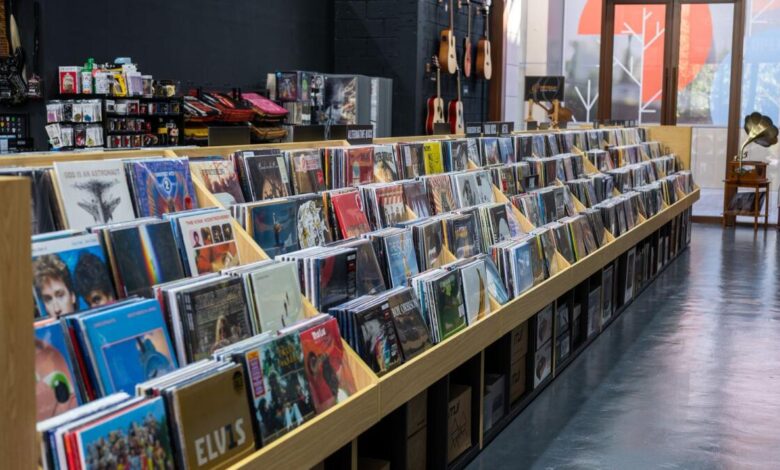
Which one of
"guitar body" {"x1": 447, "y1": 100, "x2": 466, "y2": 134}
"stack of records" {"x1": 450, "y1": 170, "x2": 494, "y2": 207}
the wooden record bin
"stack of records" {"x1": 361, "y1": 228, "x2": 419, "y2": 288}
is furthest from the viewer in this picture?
"guitar body" {"x1": 447, "y1": 100, "x2": 466, "y2": 134}

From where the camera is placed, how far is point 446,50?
11.2m

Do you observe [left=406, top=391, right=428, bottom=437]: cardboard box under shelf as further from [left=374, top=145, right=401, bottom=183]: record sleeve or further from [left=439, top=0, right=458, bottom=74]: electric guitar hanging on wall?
[left=439, top=0, right=458, bottom=74]: electric guitar hanging on wall

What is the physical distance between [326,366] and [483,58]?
33.6 feet

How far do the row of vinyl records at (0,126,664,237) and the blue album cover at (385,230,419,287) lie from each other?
39 centimetres

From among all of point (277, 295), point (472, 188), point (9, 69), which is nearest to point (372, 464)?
point (277, 295)

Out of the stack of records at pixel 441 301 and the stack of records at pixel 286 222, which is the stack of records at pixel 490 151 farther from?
the stack of records at pixel 286 222

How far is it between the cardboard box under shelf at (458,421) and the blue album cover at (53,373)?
6.03ft

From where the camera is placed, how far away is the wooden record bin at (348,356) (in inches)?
58.3

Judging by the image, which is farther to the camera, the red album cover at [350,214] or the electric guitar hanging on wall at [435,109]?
the electric guitar hanging on wall at [435,109]

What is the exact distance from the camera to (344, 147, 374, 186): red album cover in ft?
12.8

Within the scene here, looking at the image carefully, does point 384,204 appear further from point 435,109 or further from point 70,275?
point 435,109

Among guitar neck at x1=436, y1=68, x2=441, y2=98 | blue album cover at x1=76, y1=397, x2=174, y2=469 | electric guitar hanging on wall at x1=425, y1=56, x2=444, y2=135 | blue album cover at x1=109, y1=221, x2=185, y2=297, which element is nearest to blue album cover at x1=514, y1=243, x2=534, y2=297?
blue album cover at x1=109, y1=221, x2=185, y2=297

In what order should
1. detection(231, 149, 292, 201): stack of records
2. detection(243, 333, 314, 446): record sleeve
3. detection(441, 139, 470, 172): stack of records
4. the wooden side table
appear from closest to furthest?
detection(243, 333, 314, 446): record sleeve → detection(231, 149, 292, 201): stack of records → detection(441, 139, 470, 172): stack of records → the wooden side table

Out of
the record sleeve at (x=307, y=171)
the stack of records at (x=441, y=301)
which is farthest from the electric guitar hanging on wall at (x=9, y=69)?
the stack of records at (x=441, y=301)
